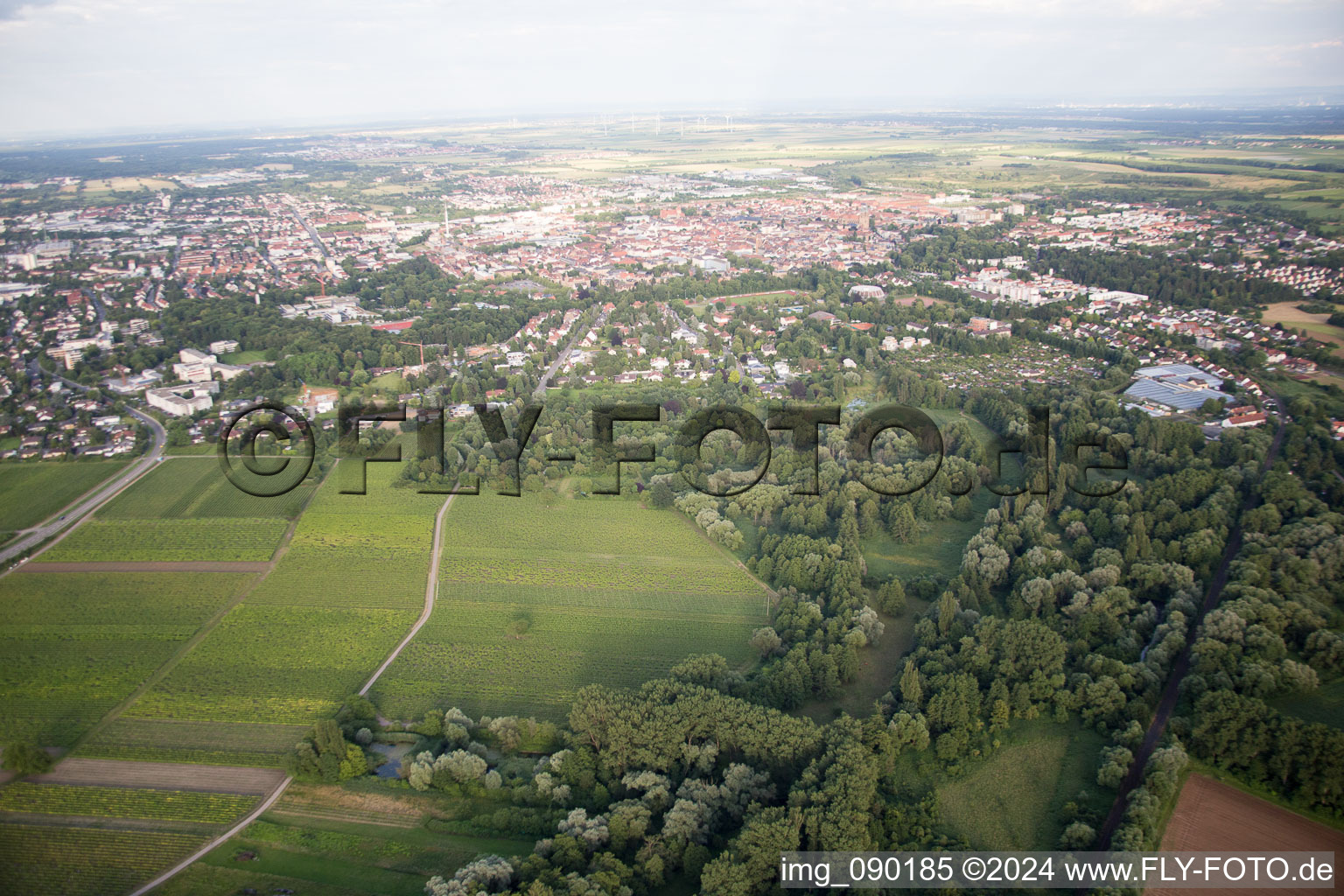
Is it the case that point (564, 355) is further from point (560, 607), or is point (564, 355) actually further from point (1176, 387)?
point (1176, 387)

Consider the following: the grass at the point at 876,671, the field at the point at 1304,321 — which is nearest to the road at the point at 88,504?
the grass at the point at 876,671

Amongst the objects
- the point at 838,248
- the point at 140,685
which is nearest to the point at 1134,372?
the point at 838,248

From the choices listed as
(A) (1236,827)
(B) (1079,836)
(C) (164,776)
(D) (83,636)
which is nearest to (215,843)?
(C) (164,776)

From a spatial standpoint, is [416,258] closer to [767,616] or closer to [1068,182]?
[767,616]

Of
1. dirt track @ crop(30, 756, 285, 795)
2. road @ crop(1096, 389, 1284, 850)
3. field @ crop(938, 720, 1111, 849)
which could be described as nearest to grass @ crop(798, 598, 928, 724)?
field @ crop(938, 720, 1111, 849)

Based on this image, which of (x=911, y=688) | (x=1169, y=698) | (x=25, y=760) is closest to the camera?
(x=25, y=760)

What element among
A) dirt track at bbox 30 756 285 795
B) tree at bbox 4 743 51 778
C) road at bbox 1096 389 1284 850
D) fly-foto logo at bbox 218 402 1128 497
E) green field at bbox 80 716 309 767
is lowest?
dirt track at bbox 30 756 285 795

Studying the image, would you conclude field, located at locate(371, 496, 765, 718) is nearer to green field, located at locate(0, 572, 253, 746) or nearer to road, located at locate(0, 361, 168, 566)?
green field, located at locate(0, 572, 253, 746)
